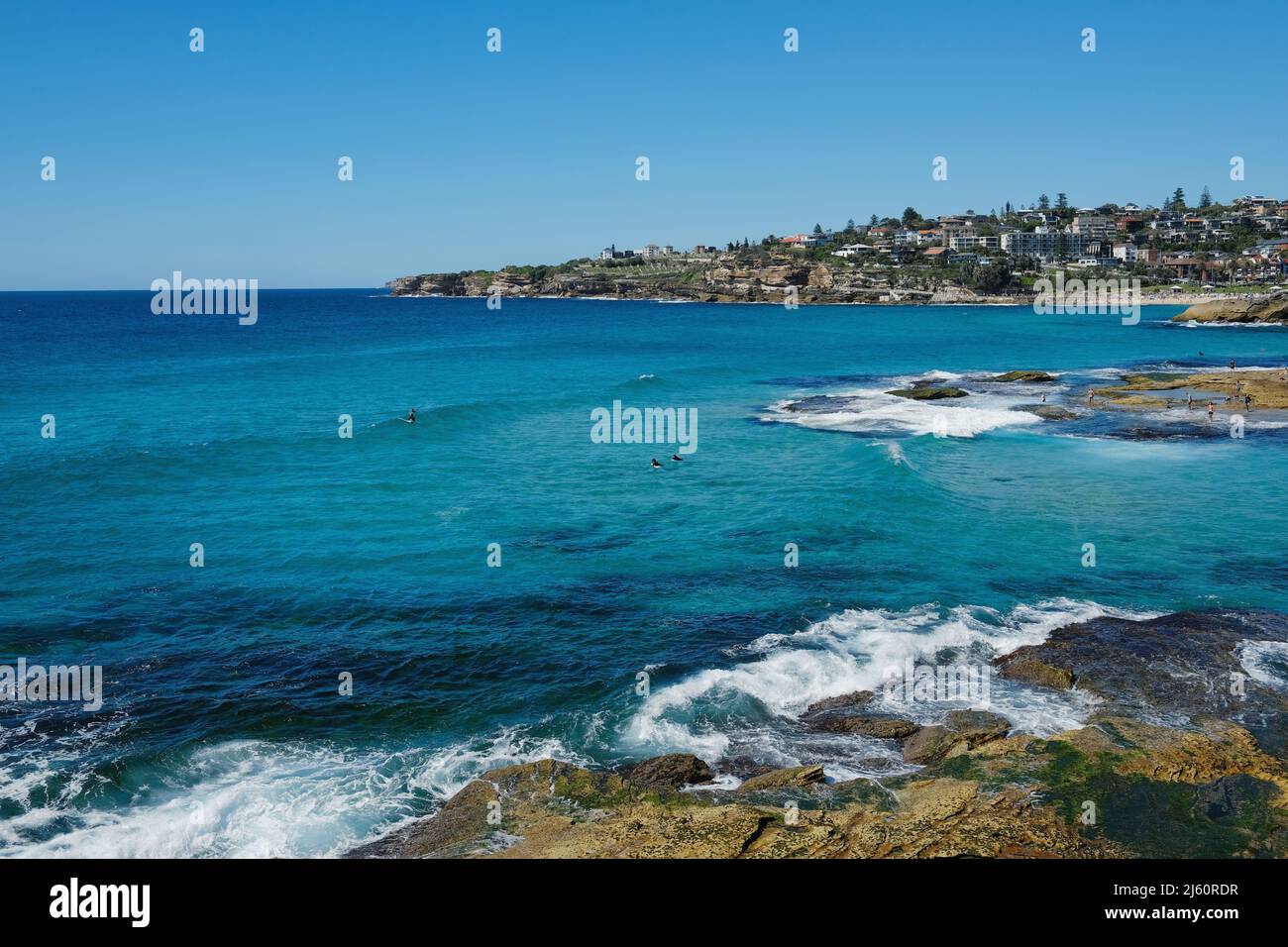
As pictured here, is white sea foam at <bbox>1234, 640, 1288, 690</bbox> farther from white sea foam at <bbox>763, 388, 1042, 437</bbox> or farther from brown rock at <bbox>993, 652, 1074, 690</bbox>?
white sea foam at <bbox>763, 388, 1042, 437</bbox>

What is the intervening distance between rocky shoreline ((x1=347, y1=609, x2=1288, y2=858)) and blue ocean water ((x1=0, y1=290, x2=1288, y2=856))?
45.6 inches

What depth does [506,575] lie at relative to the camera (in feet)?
99.0

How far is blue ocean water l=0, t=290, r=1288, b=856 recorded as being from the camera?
63.2 feet

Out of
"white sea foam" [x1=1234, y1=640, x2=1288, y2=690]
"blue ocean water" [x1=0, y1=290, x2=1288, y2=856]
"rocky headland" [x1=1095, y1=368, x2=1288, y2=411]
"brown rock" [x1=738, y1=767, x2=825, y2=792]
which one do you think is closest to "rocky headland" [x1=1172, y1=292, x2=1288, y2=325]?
"rocky headland" [x1=1095, y1=368, x2=1288, y2=411]

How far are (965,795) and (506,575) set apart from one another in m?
17.4

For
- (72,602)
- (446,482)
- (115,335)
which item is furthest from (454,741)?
(115,335)

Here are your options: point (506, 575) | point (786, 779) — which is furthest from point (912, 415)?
point (786, 779)

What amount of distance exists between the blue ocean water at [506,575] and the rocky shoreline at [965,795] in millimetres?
1158

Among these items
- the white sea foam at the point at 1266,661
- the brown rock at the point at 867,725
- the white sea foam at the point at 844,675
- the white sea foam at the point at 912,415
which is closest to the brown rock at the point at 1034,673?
the white sea foam at the point at 844,675

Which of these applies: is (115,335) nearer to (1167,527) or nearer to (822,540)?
(822,540)

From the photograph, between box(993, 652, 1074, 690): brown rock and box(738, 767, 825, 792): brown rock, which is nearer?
box(738, 767, 825, 792): brown rock

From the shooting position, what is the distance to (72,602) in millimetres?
27641

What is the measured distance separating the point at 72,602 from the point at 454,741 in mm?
15220

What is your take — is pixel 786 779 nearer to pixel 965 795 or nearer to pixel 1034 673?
pixel 965 795
